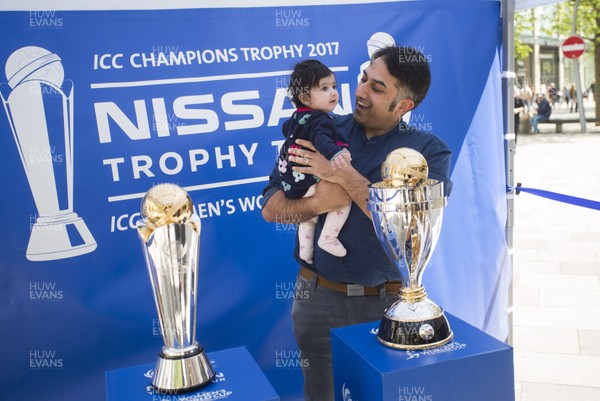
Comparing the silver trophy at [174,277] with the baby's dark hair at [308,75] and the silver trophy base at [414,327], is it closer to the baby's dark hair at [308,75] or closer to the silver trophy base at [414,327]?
the silver trophy base at [414,327]

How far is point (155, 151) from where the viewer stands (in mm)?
2438

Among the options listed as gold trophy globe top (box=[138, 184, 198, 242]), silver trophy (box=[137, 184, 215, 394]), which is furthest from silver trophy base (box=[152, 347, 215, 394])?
gold trophy globe top (box=[138, 184, 198, 242])

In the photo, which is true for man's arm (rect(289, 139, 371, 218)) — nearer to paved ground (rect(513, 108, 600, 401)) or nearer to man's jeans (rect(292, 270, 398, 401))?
man's jeans (rect(292, 270, 398, 401))

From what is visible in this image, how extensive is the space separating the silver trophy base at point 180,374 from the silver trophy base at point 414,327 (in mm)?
422

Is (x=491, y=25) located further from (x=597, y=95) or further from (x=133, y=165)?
(x=597, y=95)

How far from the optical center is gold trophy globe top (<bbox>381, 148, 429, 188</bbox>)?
1.27m

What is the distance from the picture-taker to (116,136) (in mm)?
2379

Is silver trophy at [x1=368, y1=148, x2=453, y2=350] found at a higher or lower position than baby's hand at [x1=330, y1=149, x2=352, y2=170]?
lower

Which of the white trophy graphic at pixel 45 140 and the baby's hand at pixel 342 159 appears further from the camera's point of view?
the white trophy graphic at pixel 45 140

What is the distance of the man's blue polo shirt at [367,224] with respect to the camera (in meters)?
1.83

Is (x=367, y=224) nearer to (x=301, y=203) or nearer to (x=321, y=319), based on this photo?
(x=301, y=203)

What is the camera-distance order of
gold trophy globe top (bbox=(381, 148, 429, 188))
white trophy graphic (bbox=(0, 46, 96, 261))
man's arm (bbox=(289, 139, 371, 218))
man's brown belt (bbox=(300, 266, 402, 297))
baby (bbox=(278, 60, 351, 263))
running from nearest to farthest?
gold trophy globe top (bbox=(381, 148, 429, 188)) < man's arm (bbox=(289, 139, 371, 218)) < baby (bbox=(278, 60, 351, 263)) < man's brown belt (bbox=(300, 266, 402, 297)) < white trophy graphic (bbox=(0, 46, 96, 261))

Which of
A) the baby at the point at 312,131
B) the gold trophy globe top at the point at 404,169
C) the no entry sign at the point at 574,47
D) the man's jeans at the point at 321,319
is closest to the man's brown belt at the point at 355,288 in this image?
the man's jeans at the point at 321,319

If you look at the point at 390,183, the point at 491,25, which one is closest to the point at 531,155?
the point at 491,25
